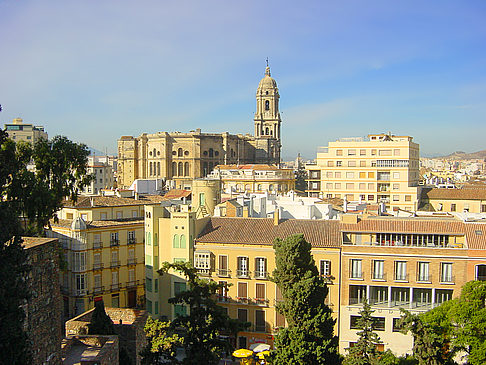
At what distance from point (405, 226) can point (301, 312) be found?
1026cm

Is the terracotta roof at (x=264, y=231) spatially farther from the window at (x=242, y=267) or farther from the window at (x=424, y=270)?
the window at (x=424, y=270)

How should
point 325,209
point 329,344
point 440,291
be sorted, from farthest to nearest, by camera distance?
point 325,209, point 440,291, point 329,344

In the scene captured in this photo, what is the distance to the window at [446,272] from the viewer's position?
1041 inches

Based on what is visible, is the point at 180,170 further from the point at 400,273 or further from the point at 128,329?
the point at 128,329

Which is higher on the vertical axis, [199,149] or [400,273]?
[199,149]

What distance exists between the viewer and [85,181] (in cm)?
2888

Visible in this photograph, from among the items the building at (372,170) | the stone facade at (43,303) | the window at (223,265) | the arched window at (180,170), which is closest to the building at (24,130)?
the arched window at (180,170)

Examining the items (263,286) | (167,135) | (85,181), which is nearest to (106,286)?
(85,181)

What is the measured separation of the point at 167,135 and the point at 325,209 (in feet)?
231

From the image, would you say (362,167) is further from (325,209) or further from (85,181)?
(85,181)

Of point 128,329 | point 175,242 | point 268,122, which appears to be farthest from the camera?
point 268,122

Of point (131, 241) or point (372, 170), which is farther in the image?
point (372, 170)

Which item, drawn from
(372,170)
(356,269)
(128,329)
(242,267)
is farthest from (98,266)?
(372,170)

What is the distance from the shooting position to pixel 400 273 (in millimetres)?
27016
